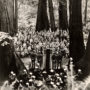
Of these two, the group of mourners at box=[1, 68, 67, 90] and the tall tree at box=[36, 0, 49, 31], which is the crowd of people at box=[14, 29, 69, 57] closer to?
the tall tree at box=[36, 0, 49, 31]

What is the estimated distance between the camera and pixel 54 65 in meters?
9.64

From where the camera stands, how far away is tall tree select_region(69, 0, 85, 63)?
9.86 m

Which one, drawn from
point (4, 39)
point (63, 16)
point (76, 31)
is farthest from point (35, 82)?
point (63, 16)

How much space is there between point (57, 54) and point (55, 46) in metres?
0.94

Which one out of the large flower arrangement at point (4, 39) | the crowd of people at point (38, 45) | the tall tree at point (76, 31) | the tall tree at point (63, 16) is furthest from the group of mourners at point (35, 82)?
the tall tree at point (63, 16)

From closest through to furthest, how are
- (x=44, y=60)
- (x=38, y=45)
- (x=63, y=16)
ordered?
(x=44, y=60) → (x=38, y=45) → (x=63, y=16)

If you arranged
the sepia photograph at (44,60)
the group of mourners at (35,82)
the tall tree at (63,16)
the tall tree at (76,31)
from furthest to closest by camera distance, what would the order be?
the tall tree at (63,16) → the tall tree at (76,31) → the sepia photograph at (44,60) → the group of mourners at (35,82)

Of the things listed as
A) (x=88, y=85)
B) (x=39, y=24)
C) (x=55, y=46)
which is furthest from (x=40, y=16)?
(x=88, y=85)

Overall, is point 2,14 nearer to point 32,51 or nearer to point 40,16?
point 32,51

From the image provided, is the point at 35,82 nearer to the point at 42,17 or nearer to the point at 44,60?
the point at 44,60

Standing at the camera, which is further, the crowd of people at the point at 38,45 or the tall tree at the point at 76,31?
the crowd of people at the point at 38,45

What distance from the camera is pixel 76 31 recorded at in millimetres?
9930

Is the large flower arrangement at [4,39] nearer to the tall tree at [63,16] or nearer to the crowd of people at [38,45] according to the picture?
the crowd of people at [38,45]

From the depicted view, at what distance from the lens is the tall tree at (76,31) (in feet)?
32.3
